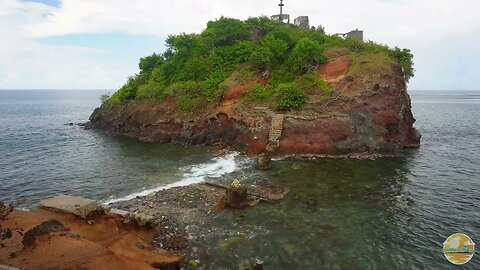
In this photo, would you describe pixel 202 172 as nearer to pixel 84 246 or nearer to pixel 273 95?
pixel 273 95

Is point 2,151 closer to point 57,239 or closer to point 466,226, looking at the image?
point 57,239

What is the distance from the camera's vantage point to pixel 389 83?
4534 cm

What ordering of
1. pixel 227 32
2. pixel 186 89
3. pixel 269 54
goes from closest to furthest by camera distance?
pixel 269 54, pixel 186 89, pixel 227 32

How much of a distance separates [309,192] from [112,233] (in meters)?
16.2

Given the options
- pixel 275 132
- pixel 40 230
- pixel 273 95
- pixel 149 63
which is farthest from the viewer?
pixel 149 63

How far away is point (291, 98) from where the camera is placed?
4534 centimetres

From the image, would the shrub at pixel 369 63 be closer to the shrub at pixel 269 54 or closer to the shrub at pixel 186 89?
the shrub at pixel 269 54

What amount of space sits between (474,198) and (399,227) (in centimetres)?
1012

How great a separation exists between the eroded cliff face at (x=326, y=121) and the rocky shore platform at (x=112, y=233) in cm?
1637

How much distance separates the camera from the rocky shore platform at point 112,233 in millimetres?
15117

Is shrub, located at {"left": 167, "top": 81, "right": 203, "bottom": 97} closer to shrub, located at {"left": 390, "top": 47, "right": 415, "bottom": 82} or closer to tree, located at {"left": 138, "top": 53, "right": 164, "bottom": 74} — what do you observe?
tree, located at {"left": 138, "top": 53, "right": 164, "bottom": 74}

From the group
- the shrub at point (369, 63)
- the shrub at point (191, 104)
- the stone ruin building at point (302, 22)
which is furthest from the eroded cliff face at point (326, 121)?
the stone ruin building at point (302, 22)
